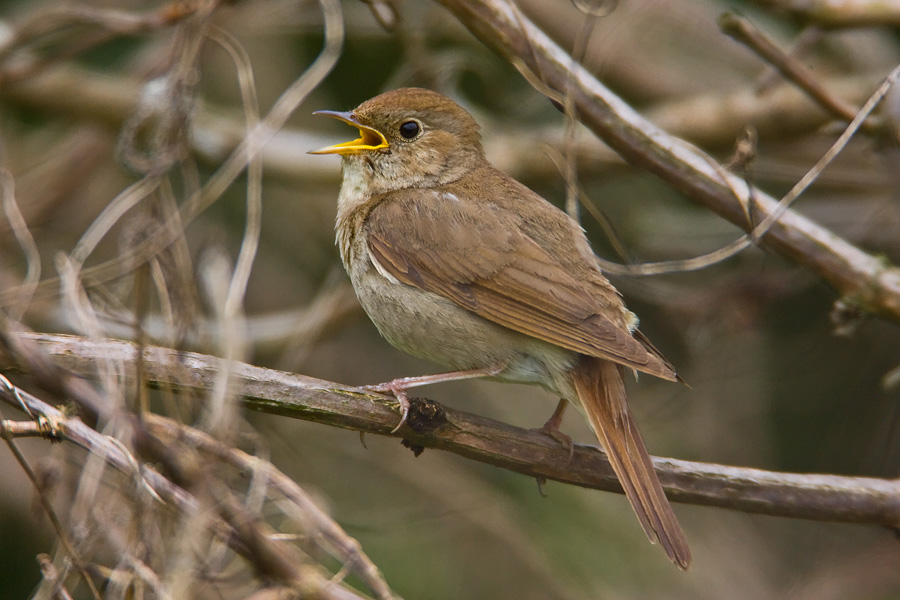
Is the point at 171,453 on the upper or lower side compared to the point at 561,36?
lower

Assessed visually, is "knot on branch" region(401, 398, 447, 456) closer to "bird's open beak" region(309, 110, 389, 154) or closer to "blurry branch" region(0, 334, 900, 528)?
"blurry branch" region(0, 334, 900, 528)

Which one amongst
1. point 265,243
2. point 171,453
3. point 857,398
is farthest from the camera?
point 265,243

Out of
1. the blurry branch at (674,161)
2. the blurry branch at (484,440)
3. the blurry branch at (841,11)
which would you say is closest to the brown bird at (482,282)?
the blurry branch at (484,440)

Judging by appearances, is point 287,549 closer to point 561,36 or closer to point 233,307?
point 233,307

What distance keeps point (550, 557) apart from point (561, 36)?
3.56 m

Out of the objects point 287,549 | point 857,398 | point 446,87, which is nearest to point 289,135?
point 446,87

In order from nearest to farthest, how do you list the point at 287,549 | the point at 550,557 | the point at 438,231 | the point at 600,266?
the point at 287,549, the point at 438,231, the point at 600,266, the point at 550,557

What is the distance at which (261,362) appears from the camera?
5.72m

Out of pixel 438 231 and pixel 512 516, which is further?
pixel 512 516

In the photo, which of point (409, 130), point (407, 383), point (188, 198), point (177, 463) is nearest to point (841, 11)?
point (409, 130)

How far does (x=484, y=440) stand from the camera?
2936mm

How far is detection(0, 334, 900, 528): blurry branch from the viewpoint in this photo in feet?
8.66

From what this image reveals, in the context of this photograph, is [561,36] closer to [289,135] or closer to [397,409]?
[289,135]

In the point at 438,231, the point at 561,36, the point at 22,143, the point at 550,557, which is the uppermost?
the point at 561,36
